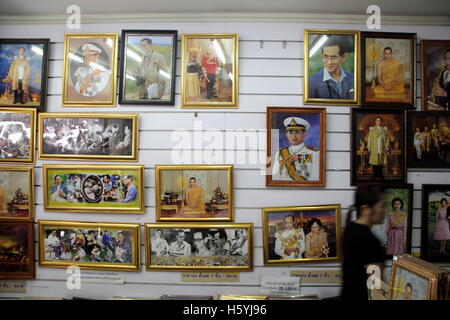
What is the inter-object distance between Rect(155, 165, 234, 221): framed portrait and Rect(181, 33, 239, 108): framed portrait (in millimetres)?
330

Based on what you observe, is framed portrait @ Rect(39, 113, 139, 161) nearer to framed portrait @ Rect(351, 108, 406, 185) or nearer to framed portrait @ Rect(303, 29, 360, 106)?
framed portrait @ Rect(303, 29, 360, 106)

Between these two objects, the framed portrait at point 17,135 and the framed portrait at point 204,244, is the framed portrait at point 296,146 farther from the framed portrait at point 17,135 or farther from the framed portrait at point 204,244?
the framed portrait at point 17,135

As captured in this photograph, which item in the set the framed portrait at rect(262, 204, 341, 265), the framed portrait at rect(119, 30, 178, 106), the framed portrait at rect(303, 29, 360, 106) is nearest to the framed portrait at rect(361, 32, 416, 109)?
the framed portrait at rect(303, 29, 360, 106)

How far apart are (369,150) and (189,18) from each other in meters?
1.10

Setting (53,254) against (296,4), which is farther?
(53,254)

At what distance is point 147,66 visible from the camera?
54.2 inches

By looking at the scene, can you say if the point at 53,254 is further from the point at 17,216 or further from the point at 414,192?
the point at 414,192

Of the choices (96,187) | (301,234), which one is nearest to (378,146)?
(301,234)

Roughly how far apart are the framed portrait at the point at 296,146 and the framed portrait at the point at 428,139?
429mm

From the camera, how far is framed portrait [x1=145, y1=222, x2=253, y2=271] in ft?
4.47

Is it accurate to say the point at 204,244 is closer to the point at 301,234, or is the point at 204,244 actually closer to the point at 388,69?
the point at 301,234

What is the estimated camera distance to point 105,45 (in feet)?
4.50

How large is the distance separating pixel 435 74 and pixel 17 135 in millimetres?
2090
